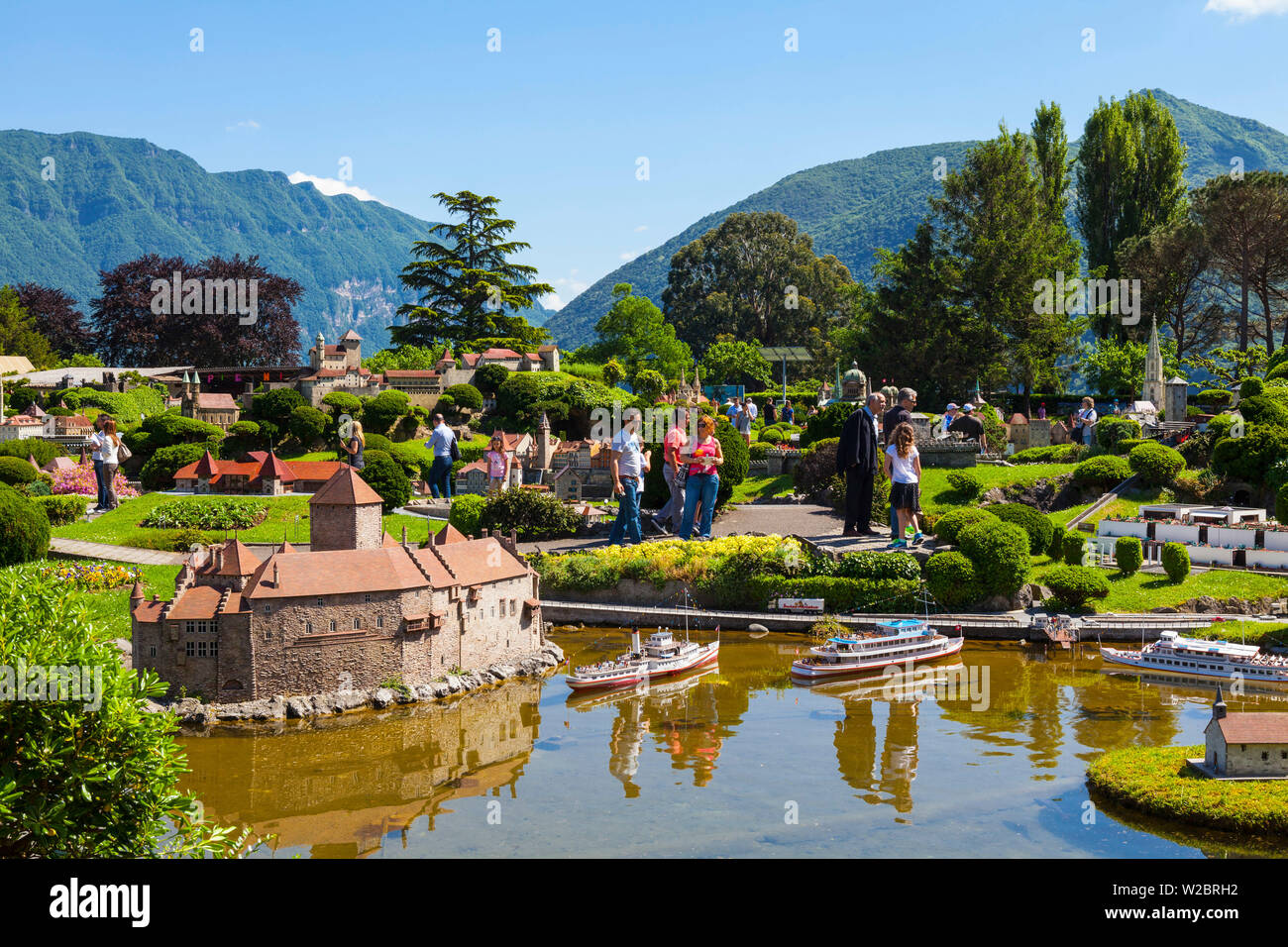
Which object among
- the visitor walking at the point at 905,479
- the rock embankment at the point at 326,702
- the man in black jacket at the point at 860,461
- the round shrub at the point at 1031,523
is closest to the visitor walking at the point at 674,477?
the man in black jacket at the point at 860,461

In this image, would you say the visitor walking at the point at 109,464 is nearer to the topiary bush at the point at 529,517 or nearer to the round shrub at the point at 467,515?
the round shrub at the point at 467,515

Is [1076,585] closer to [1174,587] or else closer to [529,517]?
[1174,587]

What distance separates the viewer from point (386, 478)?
2008 inches

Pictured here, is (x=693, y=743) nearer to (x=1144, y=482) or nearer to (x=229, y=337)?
(x=1144, y=482)

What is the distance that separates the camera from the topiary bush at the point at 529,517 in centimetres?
4719

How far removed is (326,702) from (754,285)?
9259cm

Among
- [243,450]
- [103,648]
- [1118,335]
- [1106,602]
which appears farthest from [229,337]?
[103,648]

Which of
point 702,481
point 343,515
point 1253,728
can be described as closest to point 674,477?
point 702,481

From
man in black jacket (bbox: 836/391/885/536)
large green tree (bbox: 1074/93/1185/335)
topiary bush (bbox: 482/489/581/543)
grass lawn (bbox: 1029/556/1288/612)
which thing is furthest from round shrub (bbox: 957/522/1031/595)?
large green tree (bbox: 1074/93/1185/335)

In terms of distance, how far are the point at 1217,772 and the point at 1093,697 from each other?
7.43 metres

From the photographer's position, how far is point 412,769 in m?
25.2

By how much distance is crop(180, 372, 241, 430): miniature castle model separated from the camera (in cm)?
6794

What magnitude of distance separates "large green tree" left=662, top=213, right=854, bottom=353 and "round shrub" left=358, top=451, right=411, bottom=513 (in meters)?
65.2

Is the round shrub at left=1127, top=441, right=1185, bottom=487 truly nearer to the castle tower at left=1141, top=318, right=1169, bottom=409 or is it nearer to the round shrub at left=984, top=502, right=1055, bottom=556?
the round shrub at left=984, top=502, right=1055, bottom=556
